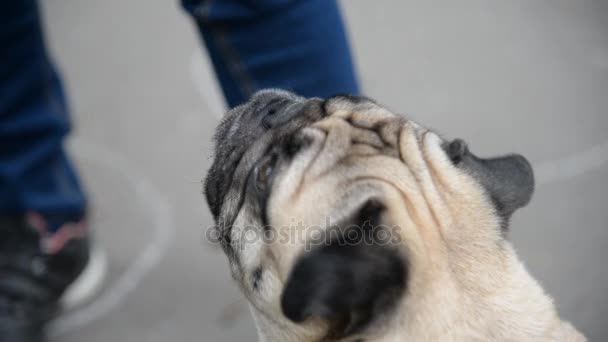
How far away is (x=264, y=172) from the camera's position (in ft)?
4.39

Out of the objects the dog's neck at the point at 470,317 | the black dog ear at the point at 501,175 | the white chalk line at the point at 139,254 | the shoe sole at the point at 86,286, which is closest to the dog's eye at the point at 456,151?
the black dog ear at the point at 501,175

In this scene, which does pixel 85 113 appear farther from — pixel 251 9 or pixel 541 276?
pixel 541 276

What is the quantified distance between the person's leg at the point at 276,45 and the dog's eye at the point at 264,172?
0.59 meters

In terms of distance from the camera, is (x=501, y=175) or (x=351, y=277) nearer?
(x=351, y=277)

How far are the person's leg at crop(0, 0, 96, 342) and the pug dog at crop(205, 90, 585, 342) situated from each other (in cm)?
103

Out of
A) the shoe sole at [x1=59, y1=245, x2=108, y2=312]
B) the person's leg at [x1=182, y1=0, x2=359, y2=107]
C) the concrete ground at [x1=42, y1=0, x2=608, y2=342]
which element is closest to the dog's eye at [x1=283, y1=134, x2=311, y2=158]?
the person's leg at [x1=182, y1=0, x2=359, y2=107]

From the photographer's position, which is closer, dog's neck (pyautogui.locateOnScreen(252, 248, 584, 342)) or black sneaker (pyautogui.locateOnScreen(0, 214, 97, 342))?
dog's neck (pyautogui.locateOnScreen(252, 248, 584, 342))

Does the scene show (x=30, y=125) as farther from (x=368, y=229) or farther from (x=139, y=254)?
(x=368, y=229)

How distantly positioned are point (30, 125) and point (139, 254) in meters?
0.62

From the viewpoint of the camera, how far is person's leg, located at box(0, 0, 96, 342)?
220 centimetres

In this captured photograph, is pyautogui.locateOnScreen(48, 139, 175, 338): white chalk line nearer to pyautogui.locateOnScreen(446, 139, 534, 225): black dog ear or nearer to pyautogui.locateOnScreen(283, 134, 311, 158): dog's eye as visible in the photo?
pyautogui.locateOnScreen(283, 134, 311, 158): dog's eye

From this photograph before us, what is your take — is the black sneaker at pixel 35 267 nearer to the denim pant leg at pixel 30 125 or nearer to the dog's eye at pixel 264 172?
the denim pant leg at pixel 30 125

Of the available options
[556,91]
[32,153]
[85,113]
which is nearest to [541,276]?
[556,91]
